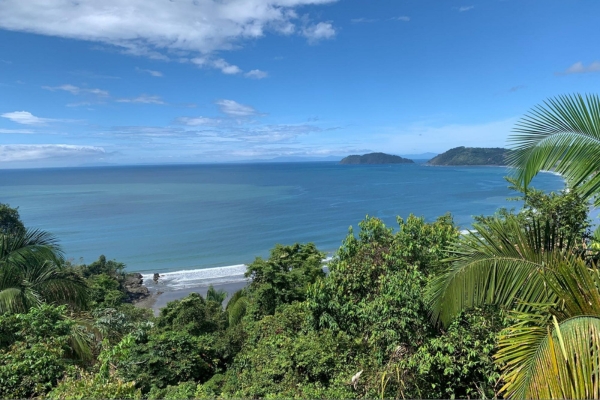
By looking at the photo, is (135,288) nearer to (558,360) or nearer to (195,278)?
(195,278)

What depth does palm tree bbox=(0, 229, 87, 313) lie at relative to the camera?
261 inches

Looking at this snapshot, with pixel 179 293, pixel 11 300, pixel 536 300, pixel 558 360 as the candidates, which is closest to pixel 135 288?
pixel 179 293

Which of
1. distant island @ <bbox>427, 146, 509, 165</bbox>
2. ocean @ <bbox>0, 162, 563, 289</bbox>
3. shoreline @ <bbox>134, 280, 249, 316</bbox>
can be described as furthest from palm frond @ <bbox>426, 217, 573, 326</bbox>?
distant island @ <bbox>427, 146, 509, 165</bbox>

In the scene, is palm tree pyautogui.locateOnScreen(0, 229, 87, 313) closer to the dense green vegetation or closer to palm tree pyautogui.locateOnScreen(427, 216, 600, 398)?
the dense green vegetation

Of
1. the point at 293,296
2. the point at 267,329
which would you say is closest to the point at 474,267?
the point at 267,329

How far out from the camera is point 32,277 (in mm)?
7230

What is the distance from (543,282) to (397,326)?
2.62 metres

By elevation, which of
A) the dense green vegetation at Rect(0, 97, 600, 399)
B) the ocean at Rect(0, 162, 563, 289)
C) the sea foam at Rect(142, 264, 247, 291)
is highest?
the dense green vegetation at Rect(0, 97, 600, 399)

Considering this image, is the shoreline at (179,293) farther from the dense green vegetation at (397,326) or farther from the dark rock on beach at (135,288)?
the dense green vegetation at (397,326)

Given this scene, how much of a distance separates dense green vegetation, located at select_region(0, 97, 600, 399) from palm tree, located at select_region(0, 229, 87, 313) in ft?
0.08

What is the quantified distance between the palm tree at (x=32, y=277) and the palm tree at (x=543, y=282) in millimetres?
6840

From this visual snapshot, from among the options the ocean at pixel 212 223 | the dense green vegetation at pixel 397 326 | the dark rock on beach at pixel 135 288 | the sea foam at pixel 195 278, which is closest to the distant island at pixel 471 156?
the ocean at pixel 212 223

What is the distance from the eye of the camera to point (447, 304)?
3891 millimetres

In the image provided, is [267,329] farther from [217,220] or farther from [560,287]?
[217,220]
